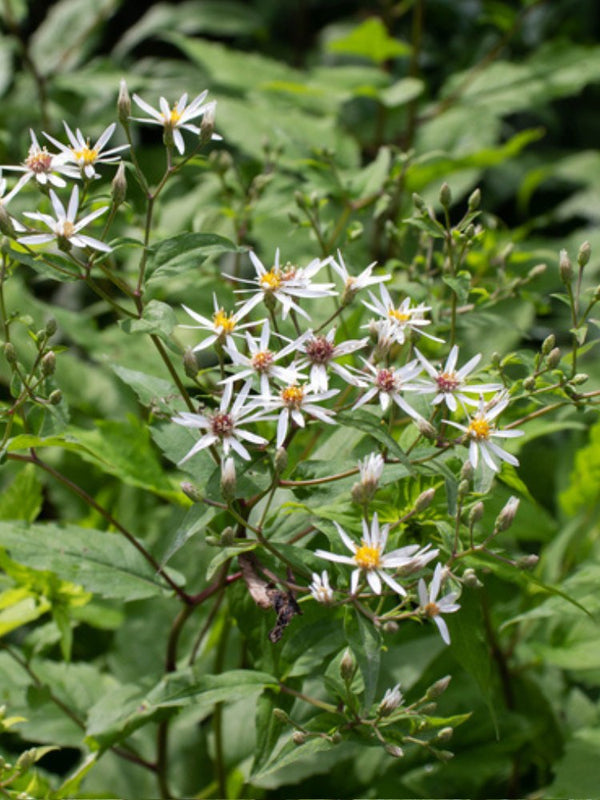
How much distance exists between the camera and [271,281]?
131 centimetres

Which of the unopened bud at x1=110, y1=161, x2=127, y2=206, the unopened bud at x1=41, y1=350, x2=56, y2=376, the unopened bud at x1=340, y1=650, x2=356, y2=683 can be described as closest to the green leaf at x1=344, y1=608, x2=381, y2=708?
the unopened bud at x1=340, y1=650, x2=356, y2=683

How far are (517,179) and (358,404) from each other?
2591mm

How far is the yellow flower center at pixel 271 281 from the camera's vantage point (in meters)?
1.31

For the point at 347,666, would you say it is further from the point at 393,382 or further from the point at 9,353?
the point at 9,353

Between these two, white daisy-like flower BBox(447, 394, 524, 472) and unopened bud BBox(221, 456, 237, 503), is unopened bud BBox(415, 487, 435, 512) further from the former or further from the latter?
unopened bud BBox(221, 456, 237, 503)

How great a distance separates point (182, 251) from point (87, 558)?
0.52m

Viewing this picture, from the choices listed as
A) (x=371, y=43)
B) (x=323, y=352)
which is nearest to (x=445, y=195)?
(x=323, y=352)

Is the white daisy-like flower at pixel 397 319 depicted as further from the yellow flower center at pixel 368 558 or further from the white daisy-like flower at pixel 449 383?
the yellow flower center at pixel 368 558

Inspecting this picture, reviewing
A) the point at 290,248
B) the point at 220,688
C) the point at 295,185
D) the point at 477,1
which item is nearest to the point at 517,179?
the point at 477,1

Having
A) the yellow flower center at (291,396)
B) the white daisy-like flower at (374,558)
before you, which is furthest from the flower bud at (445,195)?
the white daisy-like flower at (374,558)

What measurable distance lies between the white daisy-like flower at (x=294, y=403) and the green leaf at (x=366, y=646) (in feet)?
0.77

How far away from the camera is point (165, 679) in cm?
154

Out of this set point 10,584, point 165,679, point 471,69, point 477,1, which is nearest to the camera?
point 165,679

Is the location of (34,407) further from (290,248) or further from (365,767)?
(290,248)
